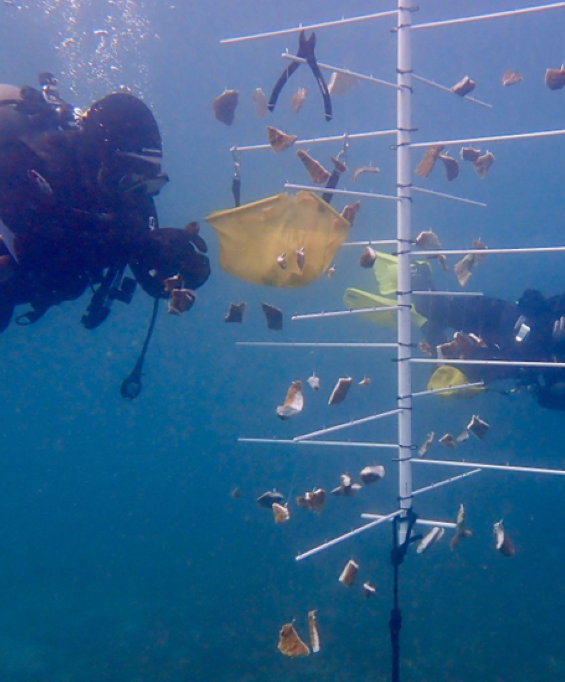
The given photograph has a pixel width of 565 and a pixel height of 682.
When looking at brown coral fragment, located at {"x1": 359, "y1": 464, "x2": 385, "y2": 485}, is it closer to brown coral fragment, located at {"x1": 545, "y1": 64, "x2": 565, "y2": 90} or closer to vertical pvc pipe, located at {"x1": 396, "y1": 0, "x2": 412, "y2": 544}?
vertical pvc pipe, located at {"x1": 396, "y1": 0, "x2": 412, "y2": 544}

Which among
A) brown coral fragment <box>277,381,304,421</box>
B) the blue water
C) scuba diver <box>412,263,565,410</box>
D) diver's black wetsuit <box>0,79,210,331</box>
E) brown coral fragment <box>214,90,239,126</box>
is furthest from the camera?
the blue water

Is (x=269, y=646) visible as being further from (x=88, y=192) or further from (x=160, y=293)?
(x=88, y=192)

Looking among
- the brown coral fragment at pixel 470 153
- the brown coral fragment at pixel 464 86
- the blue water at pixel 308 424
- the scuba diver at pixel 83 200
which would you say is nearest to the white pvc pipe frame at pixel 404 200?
the brown coral fragment at pixel 464 86

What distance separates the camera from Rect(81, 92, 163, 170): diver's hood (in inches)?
106

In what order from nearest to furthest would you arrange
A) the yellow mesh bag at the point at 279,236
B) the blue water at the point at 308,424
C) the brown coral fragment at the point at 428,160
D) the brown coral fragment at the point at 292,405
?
the yellow mesh bag at the point at 279,236 → the brown coral fragment at the point at 428,160 → the brown coral fragment at the point at 292,405 → the blue water at the point at 308,424

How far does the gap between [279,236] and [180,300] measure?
2.43ft

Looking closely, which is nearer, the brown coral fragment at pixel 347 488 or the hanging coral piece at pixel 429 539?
the hanging coral piece at pixel 429 539

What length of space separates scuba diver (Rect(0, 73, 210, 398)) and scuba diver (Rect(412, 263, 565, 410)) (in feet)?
6.87

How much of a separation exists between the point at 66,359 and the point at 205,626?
35.6 ft

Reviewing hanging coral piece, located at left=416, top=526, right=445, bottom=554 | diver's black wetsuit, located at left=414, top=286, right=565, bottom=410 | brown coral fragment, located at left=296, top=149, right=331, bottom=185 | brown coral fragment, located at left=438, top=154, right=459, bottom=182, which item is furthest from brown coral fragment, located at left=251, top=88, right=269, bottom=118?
hanging coral piece, located at left=416, top=526, right=445, bottom=554

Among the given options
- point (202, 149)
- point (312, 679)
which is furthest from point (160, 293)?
point (202, 149)

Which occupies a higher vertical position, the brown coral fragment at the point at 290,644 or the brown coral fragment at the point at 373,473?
the brown coral fragment at the point at 373,473

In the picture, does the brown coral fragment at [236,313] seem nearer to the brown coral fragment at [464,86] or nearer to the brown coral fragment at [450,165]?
the brown coral fragment at [450,165]

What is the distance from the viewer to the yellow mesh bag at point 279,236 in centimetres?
245
